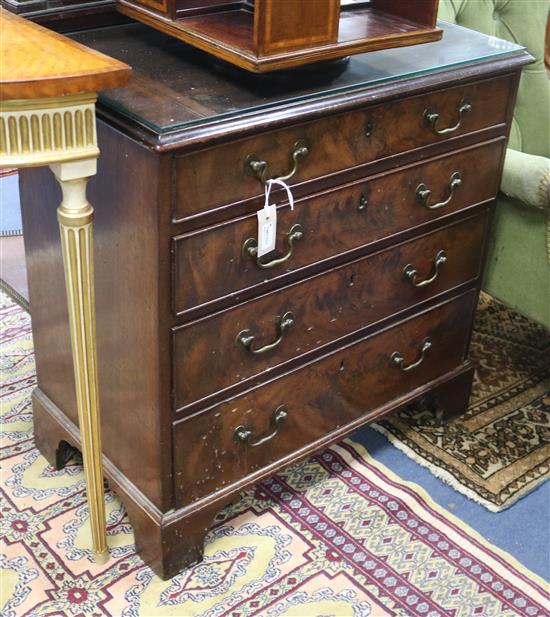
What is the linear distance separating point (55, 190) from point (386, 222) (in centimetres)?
63

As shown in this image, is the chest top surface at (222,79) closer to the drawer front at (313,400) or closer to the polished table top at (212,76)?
the polished table top at (212,76)

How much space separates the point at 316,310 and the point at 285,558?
0.50 metres

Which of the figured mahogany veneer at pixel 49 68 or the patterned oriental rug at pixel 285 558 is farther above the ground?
the figured mahogany veneer at pixel 49 68

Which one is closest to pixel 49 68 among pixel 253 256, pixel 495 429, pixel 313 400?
pixel 253 256

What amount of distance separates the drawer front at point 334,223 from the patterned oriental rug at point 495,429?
0.58 metres

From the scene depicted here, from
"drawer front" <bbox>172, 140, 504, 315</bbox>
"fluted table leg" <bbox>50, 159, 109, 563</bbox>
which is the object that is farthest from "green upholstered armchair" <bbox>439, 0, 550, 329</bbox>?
"fluted table leg" <bbox>50, 159, 109, 563</bbox>

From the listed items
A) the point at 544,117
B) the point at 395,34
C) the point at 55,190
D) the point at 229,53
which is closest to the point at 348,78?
the point at 395,34

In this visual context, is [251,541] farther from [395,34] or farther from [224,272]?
[395,34]

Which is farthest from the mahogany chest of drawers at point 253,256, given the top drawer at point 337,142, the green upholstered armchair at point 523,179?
the green upholstered armchair at point 523,179

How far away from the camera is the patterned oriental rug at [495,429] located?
2043 millimetres

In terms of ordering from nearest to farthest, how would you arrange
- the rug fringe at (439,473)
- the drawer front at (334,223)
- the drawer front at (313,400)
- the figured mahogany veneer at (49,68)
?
the figured mahogany veneer at (49,68)
the drawer front at (334,223)
the drawer front at (313,400)
the rug fringe at (439,473)

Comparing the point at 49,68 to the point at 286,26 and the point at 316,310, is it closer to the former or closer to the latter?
the point at 286,26

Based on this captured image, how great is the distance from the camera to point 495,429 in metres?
2.20

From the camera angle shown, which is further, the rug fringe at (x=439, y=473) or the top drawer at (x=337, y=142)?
the rug fringe at (x=439, y=473)
